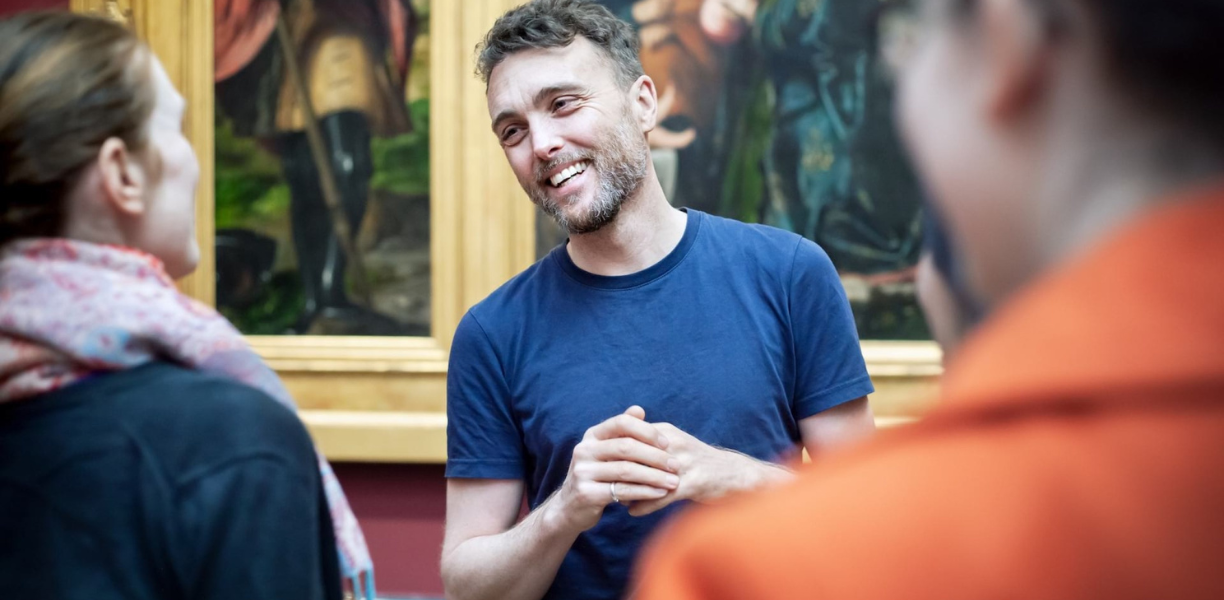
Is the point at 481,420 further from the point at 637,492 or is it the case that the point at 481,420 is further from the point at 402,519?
the point at 402,519

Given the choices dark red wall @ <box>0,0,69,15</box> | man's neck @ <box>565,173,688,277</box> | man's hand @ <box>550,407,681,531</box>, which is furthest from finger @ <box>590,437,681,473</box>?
dark red wall @ <box>0,0,69,15</box>

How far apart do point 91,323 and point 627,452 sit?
2.50ft

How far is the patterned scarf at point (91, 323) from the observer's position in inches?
38.8

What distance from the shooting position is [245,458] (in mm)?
950

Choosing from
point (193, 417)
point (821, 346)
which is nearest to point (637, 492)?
point (821, 346)

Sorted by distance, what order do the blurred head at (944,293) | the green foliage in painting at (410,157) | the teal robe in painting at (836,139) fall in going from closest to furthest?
the blurred head at (944,293) → the teal robe in painting at (836,139) → the green foliage in painting at (410,157)

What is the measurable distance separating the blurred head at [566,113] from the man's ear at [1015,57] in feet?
4.60

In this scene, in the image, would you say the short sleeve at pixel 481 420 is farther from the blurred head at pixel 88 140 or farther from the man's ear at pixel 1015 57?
the man's ear at pixel 1015 57

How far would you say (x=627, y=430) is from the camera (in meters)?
1.51

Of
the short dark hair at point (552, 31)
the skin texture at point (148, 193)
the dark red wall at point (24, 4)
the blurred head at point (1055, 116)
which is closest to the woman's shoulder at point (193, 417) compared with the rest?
the skin texture at point (148, 193)

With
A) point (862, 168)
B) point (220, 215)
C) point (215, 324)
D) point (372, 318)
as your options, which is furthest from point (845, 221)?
point (215, 324)

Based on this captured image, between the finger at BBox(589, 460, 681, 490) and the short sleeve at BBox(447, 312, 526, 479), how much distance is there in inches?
12.8

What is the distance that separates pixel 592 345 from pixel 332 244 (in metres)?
2.33

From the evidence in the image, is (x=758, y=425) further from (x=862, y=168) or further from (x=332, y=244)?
(x=332, y=244)
